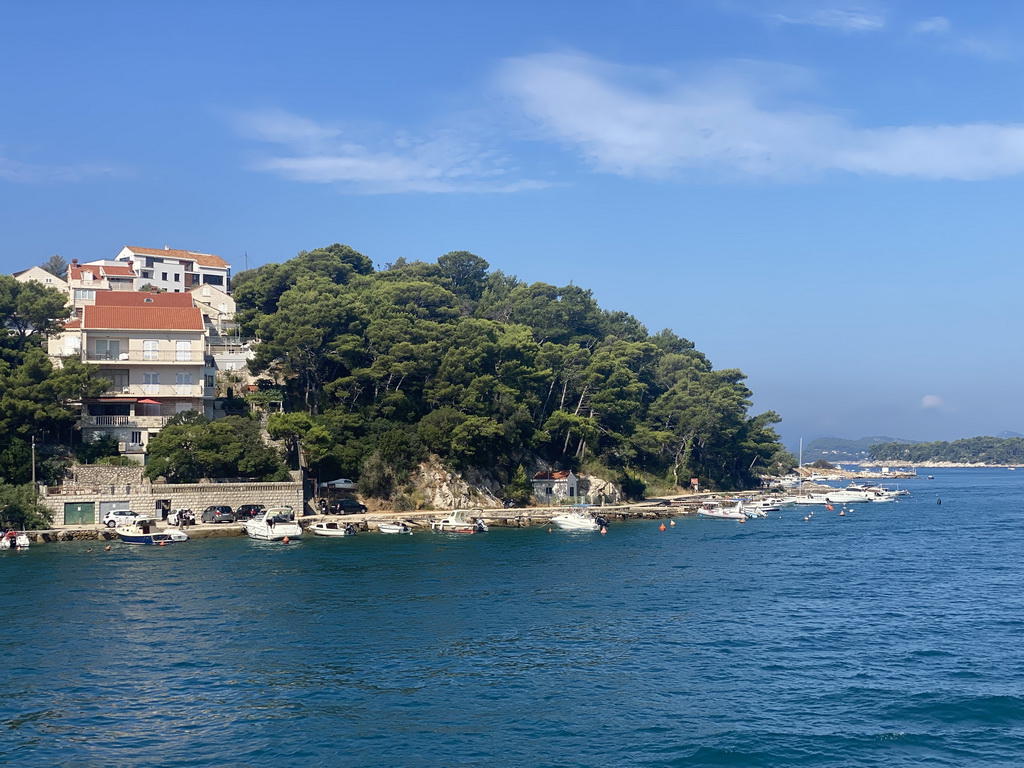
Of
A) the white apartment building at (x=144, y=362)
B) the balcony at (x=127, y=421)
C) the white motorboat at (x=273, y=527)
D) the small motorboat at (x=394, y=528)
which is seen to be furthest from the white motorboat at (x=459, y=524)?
the balcony at (x=127, y=421)

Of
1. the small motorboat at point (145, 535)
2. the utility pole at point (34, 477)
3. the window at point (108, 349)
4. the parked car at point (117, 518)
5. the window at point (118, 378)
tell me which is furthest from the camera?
the window at point (118, 378)

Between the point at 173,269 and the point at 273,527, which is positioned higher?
the point at 173,269

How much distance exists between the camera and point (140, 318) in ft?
243

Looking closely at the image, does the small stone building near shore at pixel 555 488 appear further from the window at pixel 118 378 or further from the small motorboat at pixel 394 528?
the window at pixel 118 378

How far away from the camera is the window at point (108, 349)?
238ft

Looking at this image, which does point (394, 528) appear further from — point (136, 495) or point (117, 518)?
point (117, 518)

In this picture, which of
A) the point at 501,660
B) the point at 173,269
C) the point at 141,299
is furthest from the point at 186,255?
the point at 501,660

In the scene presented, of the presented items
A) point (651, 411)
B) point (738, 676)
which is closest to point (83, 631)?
point (738, 676)

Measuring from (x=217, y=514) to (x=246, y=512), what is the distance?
1.99 m

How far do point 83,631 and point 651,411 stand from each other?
258ft

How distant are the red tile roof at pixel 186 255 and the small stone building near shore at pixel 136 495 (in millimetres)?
56633

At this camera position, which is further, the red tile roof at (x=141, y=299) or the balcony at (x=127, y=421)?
the red tile roof at (x=141, y=299)

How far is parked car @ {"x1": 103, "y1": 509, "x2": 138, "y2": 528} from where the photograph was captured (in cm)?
6116

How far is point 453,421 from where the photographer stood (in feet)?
254
